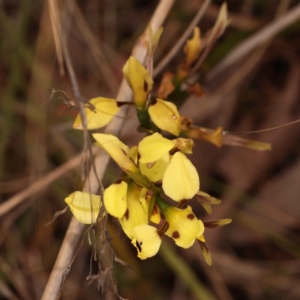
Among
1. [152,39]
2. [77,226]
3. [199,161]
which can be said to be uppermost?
[152,39]

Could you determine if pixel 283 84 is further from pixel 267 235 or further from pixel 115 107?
pixel 115 107

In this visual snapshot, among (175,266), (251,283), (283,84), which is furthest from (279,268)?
(283,84)

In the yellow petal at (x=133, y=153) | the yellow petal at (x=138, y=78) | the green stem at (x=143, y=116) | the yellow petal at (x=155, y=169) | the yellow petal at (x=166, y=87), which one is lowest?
the yellow petal at (x=155, y=169)

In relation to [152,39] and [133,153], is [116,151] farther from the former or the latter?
[152,39]

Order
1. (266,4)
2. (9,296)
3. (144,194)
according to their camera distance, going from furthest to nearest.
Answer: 1. (266,4)
2. (9,296)
3. (144,194)

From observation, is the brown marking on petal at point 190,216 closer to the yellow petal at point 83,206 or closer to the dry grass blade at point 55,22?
the yellow petal at point 83,206

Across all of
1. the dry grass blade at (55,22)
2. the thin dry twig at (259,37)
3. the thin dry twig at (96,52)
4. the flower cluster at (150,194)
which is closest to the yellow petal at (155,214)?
the flower cluster at (150,194)

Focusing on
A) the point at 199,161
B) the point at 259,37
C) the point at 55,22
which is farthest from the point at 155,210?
the point at 199,161
